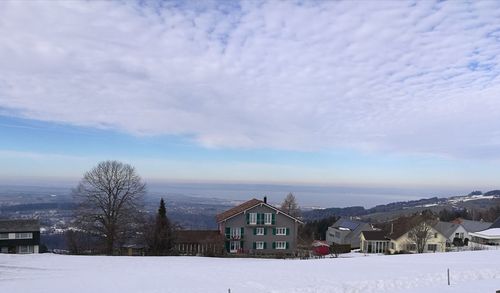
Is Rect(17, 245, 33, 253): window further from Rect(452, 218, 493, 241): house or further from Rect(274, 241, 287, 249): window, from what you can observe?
Rect(452, 218, 493, 241): house

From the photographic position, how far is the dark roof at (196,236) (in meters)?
44.4

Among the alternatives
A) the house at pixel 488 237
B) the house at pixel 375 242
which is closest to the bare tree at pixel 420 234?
the house at pixel 375 242

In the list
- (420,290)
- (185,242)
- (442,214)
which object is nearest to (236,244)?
(185,242)

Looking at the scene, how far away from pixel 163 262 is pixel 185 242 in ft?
53.4

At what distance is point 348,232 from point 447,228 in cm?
→ 1690

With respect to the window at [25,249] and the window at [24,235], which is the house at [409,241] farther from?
the window at [24,235]

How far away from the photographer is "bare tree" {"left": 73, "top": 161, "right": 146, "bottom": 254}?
39312mm

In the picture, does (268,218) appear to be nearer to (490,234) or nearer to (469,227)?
(490,234)

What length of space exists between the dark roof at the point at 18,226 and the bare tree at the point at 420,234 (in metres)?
46.9

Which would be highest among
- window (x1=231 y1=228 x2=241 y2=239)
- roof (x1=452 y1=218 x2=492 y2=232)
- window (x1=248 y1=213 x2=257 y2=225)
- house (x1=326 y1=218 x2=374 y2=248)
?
window (x1=248 y1=213 x2=257 y2=225)

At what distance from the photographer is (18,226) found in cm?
4981

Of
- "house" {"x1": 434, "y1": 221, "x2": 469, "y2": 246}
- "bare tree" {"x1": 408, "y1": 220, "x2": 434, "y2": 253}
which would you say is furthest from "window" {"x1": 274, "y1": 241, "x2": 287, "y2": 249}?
"house" {"x1": 434, "y1": 221, "x2": 469, "y2": 246}

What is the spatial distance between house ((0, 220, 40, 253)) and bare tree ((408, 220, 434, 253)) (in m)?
46.7

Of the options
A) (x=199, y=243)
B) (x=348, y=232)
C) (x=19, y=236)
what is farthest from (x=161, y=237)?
(x=348, y=232)
